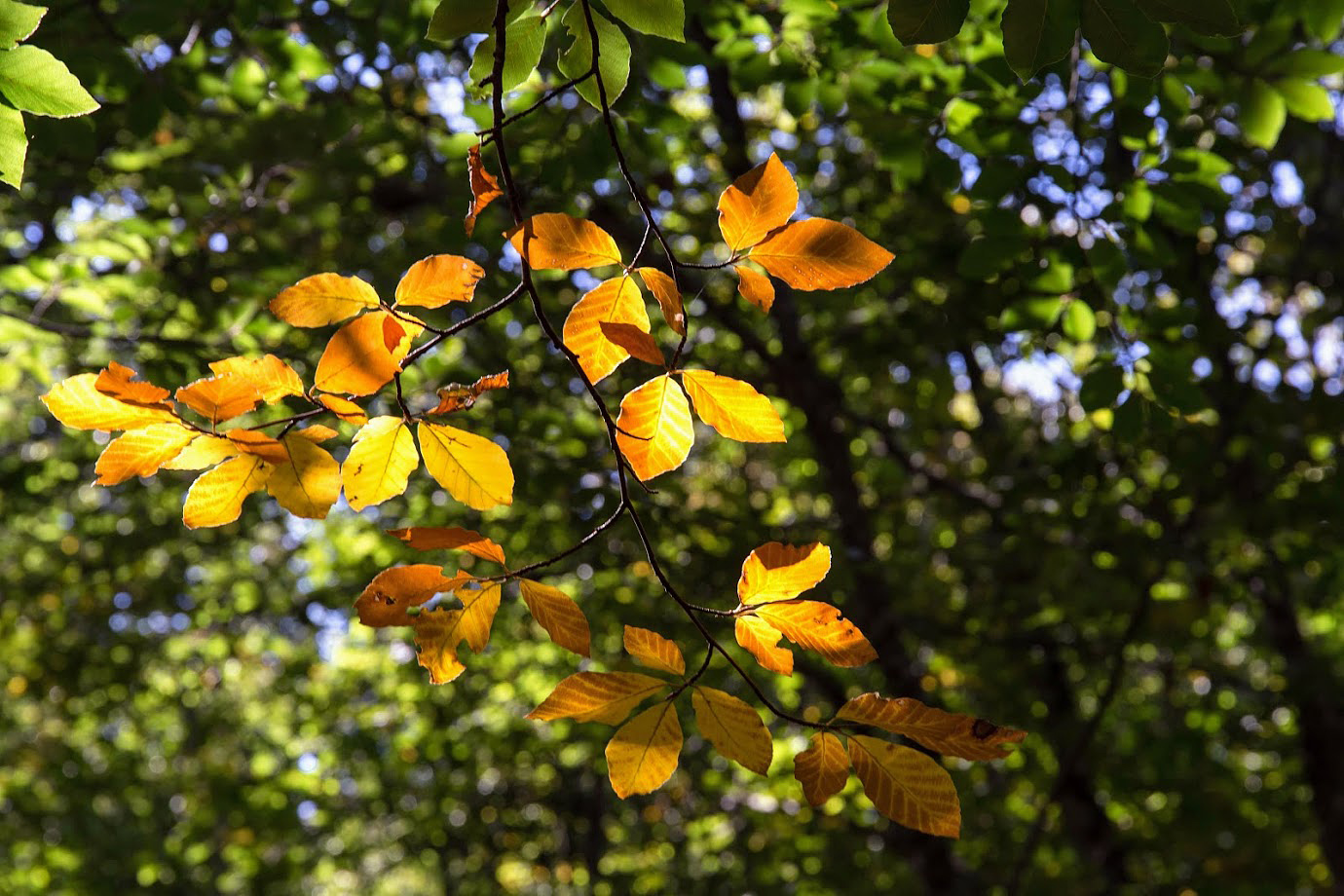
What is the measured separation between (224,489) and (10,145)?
43 centimetres

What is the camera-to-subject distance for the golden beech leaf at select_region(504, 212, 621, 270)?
2.97 ft

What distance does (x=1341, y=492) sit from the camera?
2.71m

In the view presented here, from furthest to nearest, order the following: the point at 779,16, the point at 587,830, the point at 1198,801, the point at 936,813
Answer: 1. the point at 587,830
2. the point at 1198,801
3. the point at 779,16
4. the point at 936,813

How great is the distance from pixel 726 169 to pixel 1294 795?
5.27m

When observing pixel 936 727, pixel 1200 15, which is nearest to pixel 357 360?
pixel 936 727

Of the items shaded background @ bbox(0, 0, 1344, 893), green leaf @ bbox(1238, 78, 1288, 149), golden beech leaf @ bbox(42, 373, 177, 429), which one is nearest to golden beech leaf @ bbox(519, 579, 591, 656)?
golden beech leaf @ bbox(42, 373, 177, 429)

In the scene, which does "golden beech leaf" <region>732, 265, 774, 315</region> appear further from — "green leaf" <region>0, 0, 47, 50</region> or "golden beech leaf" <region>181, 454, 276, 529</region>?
"green leaf" <region>0, 0, 47, 50</region>

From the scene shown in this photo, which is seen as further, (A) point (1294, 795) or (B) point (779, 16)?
(A) point (1294, 795)

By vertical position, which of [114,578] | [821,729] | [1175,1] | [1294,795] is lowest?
[1294,795]

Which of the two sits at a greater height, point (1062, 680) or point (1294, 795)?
point (1062, 680)

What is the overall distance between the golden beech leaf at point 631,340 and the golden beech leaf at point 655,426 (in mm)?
73

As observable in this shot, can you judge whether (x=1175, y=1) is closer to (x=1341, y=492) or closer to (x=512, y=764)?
(x=1341, y=492)

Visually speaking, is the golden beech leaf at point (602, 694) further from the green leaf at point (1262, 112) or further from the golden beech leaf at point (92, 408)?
the green leaf at point (1262, 112)

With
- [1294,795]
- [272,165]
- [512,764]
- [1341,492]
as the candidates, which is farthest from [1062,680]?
[272,165]
